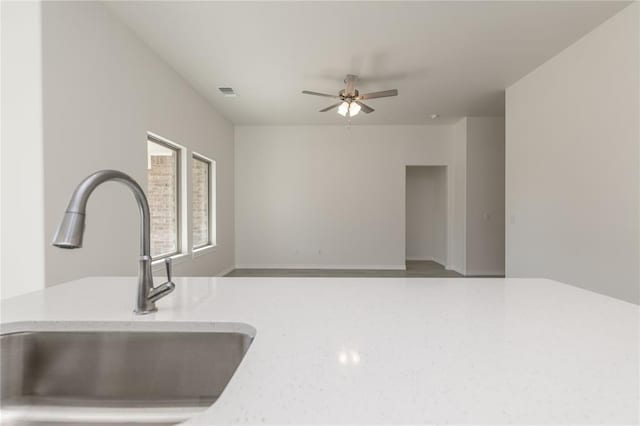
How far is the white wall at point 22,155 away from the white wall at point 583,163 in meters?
4.36

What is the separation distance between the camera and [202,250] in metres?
4.55

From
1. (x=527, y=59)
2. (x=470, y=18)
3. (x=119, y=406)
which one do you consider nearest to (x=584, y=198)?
(x=527, y=59)

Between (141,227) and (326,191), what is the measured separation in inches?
205

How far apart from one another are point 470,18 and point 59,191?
11.3 feet

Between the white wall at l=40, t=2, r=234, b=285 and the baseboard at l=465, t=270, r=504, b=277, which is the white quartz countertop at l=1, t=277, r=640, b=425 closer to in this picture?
the white wall at l=40, t=2, r=234, b=285

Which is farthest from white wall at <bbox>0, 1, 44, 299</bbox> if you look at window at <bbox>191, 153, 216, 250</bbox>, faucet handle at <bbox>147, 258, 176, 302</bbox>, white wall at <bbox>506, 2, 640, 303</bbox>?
white wall at <bbox>506, 2, 640, 303</bbox>

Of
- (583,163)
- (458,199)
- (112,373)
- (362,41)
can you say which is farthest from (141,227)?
(458,199)

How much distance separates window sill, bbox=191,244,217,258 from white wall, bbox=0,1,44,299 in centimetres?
230

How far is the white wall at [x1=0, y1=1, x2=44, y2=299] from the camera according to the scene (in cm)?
181

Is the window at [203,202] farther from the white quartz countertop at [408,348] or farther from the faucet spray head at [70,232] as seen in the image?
the faucet spray head at [70,232]

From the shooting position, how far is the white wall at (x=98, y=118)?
1.93m

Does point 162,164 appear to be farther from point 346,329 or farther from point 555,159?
point 555,159

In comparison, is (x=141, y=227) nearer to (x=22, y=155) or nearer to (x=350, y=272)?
(x=22, y=155)

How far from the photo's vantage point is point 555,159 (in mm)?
3357
